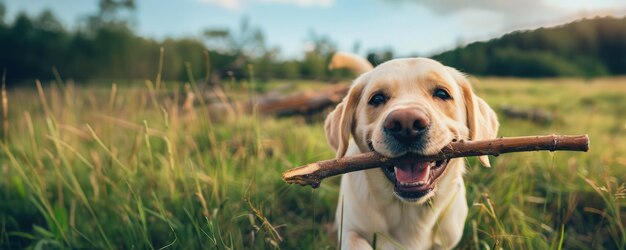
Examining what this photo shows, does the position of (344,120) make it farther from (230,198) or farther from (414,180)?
(230,198)

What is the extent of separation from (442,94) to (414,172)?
0.50 m

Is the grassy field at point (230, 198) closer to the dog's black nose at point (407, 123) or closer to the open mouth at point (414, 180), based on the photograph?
the open mouth at point (414, 180)

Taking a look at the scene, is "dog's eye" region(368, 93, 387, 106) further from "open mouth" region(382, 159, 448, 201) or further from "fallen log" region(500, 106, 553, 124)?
"fallen log" region(500, 106, 553, 124)

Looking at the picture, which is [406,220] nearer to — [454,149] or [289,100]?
[454,149]

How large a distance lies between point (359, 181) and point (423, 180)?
0.54 meters

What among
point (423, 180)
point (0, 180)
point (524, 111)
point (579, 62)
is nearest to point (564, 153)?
point (423, 180)

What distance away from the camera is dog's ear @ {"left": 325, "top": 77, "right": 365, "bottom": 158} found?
2545mm

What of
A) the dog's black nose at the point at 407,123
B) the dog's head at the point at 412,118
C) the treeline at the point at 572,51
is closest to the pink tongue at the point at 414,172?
the dog's head at the point at 412,118

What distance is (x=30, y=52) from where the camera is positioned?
99.7ft

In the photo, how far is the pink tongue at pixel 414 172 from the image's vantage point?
219 cm

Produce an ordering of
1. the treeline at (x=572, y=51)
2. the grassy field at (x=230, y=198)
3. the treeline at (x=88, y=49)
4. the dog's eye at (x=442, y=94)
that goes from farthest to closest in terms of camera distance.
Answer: the treeline at (x=88, y=49), the treeline at (x=572, y=51), the grassy field at (x=230, y=198), the dog's eye at (x=442, y=94)

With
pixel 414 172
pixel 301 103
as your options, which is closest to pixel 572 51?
pixel 301 103

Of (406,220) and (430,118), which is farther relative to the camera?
(406,220)

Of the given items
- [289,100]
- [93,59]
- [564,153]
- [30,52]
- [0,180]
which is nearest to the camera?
[0,180]
